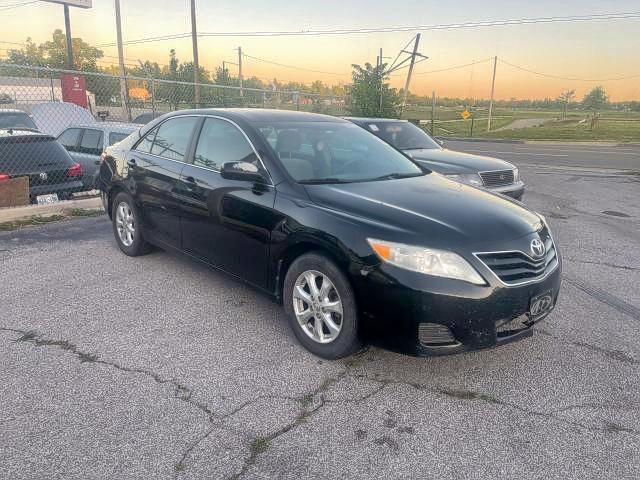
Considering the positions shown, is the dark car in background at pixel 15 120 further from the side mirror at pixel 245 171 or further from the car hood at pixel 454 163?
the side mirror at pixel 245 171

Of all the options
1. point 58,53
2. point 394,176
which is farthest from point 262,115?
point 58,53

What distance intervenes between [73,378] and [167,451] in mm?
1016

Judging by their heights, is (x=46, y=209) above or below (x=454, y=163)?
below

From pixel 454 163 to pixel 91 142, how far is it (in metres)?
6.46

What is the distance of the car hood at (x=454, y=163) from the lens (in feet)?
25.7

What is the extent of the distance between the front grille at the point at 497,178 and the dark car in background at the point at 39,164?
624 centimetres

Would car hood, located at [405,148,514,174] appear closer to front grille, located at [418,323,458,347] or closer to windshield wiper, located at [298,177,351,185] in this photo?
windshield wiper, located at [298,177,351,185]

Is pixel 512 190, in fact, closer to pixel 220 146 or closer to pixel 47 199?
pixel 220 146

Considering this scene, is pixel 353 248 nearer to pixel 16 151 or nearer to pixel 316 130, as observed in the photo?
pixel 316 130

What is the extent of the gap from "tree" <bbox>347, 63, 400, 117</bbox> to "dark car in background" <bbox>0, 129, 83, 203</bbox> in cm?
1255

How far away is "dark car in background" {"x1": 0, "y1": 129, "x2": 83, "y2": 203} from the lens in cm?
698

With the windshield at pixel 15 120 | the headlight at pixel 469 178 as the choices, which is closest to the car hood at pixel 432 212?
the headlight at pixel 469 178

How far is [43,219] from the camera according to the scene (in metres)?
7.25

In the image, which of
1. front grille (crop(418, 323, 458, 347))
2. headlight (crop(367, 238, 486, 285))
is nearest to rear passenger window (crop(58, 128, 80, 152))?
headlight (crop(367, 238, 486, 285))
